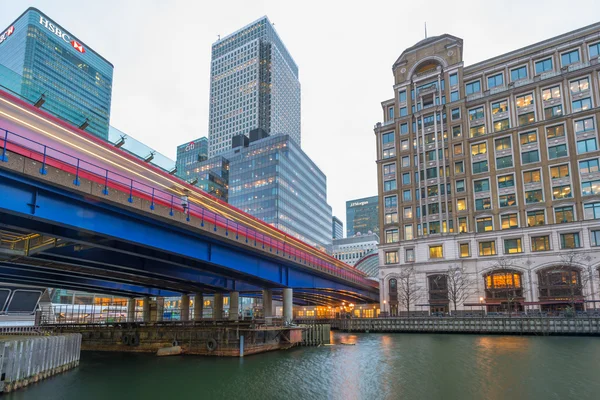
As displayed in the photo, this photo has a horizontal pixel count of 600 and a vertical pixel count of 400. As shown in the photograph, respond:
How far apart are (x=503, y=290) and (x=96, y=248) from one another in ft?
227

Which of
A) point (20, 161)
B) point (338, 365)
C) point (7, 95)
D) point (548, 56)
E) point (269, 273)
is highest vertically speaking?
point (548, 56)

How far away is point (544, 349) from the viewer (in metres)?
40.9

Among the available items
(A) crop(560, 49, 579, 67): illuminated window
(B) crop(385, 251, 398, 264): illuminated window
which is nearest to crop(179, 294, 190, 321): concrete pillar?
(B) crop(385, 251, 398, 264): illuminated window

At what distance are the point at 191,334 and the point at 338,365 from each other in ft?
50.8

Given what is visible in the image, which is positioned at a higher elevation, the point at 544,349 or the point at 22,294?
the point at 22,294

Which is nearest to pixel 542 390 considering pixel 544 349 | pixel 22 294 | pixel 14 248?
pixel 544 349

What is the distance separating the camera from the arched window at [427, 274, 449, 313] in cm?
8174

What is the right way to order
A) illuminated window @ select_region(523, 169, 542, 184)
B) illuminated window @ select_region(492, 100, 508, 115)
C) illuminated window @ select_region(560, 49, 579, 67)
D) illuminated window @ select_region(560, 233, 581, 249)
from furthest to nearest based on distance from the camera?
illuminated window @ select_region(492, 100, 508, 115), illuminated window @ select_region(560, 49, 579, 67), illuminated window @ select_region(523, 169, 542, 184), illuminated window @ select_region(560, 233, 581, 249)

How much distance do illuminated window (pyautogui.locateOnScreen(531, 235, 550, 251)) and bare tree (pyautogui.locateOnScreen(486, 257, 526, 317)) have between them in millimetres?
4663

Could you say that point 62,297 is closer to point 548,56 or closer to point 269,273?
point 269,273

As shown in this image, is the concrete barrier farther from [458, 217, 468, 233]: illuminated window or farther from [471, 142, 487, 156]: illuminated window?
[471, 142, 487, 156]: illuminated window

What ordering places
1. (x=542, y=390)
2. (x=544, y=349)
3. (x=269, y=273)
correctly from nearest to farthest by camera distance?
(x=542, y=390) → (x=544, y=349) → (x=269, y=273)

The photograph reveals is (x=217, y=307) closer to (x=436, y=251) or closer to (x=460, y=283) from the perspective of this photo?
(x=460, y=283)

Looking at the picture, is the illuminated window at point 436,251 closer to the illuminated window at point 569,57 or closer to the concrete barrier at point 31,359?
the illuminated window at point 569,57
